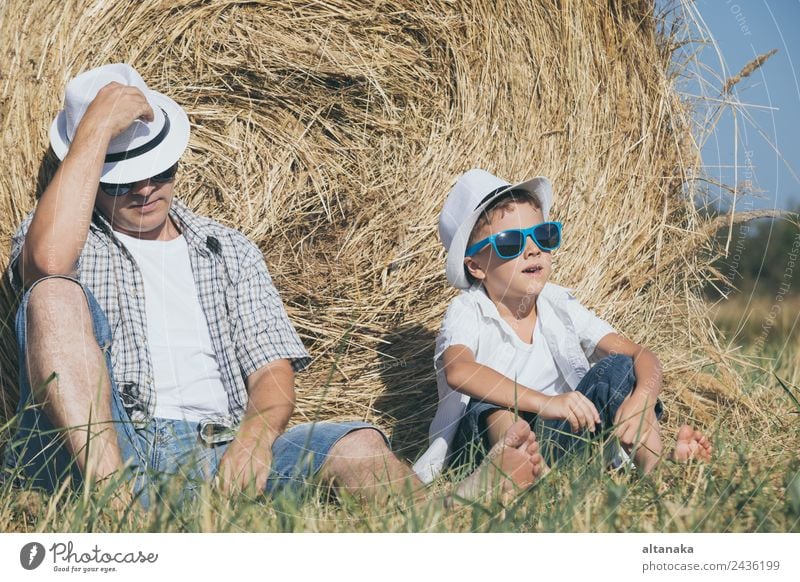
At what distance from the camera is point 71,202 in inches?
72.9

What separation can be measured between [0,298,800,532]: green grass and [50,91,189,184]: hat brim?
64 centimetres

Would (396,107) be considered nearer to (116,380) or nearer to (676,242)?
(676,242)

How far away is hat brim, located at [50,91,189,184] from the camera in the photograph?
1.97 m

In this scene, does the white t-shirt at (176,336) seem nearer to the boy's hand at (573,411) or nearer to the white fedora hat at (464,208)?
the white fedora hat at (464,208)

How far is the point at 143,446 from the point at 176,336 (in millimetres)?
261

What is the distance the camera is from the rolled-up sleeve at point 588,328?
2.12m

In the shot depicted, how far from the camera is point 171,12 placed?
8.11 feet

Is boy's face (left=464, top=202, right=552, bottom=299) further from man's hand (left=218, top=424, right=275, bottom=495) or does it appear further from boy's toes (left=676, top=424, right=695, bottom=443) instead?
man's hand (left=218, top=424, right=275, bottom=495)

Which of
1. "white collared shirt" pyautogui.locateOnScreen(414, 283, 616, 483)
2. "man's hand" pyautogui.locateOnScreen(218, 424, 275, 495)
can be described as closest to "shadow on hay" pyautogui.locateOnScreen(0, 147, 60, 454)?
"man's hand" pyautogui.locateOnScreen(218, 424, 275, 495)
